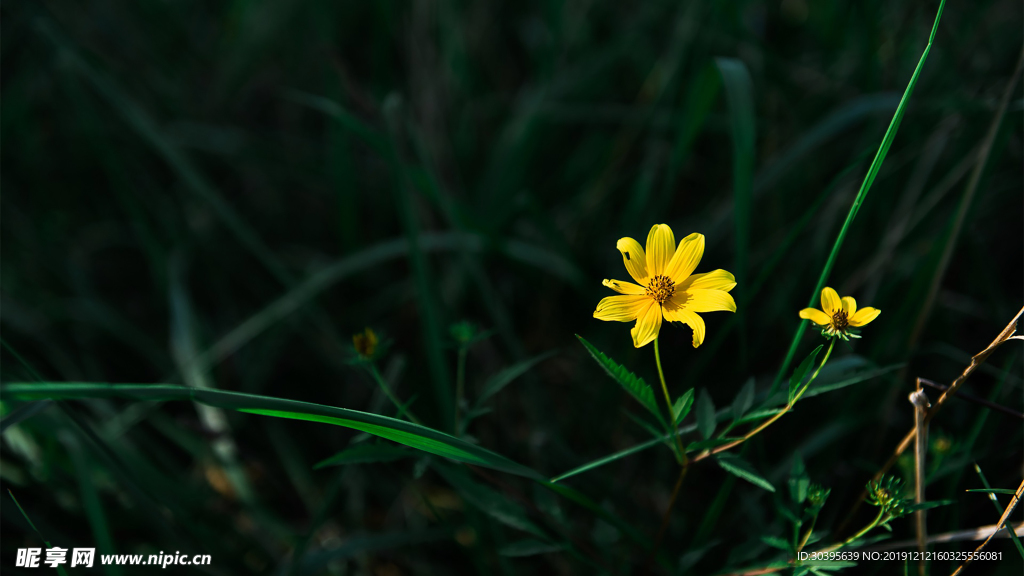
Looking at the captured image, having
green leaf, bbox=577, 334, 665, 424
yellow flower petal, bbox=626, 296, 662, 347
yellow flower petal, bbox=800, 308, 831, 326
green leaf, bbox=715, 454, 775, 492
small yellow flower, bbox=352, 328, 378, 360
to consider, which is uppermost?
small yellow flower, bbox=352, 328, 378, 360

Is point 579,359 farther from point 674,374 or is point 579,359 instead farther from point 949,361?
point 949,361

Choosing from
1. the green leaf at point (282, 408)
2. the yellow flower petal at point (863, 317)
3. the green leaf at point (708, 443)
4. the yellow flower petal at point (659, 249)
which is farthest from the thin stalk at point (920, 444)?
the green leaf at point (282, 408)

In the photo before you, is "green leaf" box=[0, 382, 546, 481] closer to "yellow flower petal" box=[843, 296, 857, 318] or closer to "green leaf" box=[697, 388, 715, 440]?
"green leaf" box=[697, 388, 715, 440]

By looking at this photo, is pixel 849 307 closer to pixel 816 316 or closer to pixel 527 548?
pixel 816 316

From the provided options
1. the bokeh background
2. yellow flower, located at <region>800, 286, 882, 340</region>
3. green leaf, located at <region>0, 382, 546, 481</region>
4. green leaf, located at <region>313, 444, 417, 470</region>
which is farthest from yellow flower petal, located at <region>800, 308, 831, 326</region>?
green leaf, located at <region>313, 444, 417, 470</region>

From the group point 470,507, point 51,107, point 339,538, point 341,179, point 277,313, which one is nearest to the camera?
point 470,507

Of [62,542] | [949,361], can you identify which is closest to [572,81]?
[949,361]
